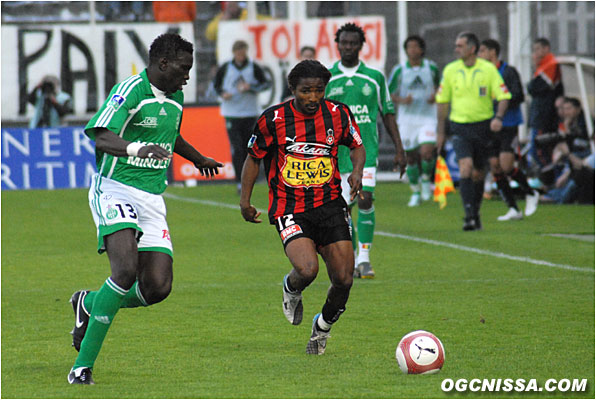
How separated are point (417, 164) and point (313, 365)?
1087cm

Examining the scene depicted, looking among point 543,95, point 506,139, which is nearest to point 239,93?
point 543,95

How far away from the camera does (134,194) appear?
6496 mm

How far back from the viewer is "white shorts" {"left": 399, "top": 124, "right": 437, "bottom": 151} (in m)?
16.7

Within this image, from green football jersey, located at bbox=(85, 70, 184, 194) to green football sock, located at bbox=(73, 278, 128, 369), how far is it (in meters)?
0.61

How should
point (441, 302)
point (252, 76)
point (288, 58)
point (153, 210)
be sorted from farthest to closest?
point (288, 58), point (252, 76), point (441, 302), point (153, 210)

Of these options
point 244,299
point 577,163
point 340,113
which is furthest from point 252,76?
point 340,113

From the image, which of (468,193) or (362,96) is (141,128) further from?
(468,193)

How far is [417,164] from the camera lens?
1738 cm

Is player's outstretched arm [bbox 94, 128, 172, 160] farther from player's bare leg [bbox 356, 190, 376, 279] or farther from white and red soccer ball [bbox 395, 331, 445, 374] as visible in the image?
player's bare leg [bbox 356, 190, 376, 279]

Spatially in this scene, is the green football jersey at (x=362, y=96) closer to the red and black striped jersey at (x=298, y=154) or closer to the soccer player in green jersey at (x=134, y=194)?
the red and black striped jersey at (x=298, y=154)

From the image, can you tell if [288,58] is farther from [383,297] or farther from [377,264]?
[383,297]

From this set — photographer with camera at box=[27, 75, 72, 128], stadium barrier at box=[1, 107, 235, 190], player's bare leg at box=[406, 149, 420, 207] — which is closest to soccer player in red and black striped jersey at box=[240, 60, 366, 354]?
player's bare leg at box=[406, 149, 420, 207]

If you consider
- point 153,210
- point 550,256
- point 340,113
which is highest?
point 340,113

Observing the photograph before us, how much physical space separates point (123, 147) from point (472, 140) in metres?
8.46
